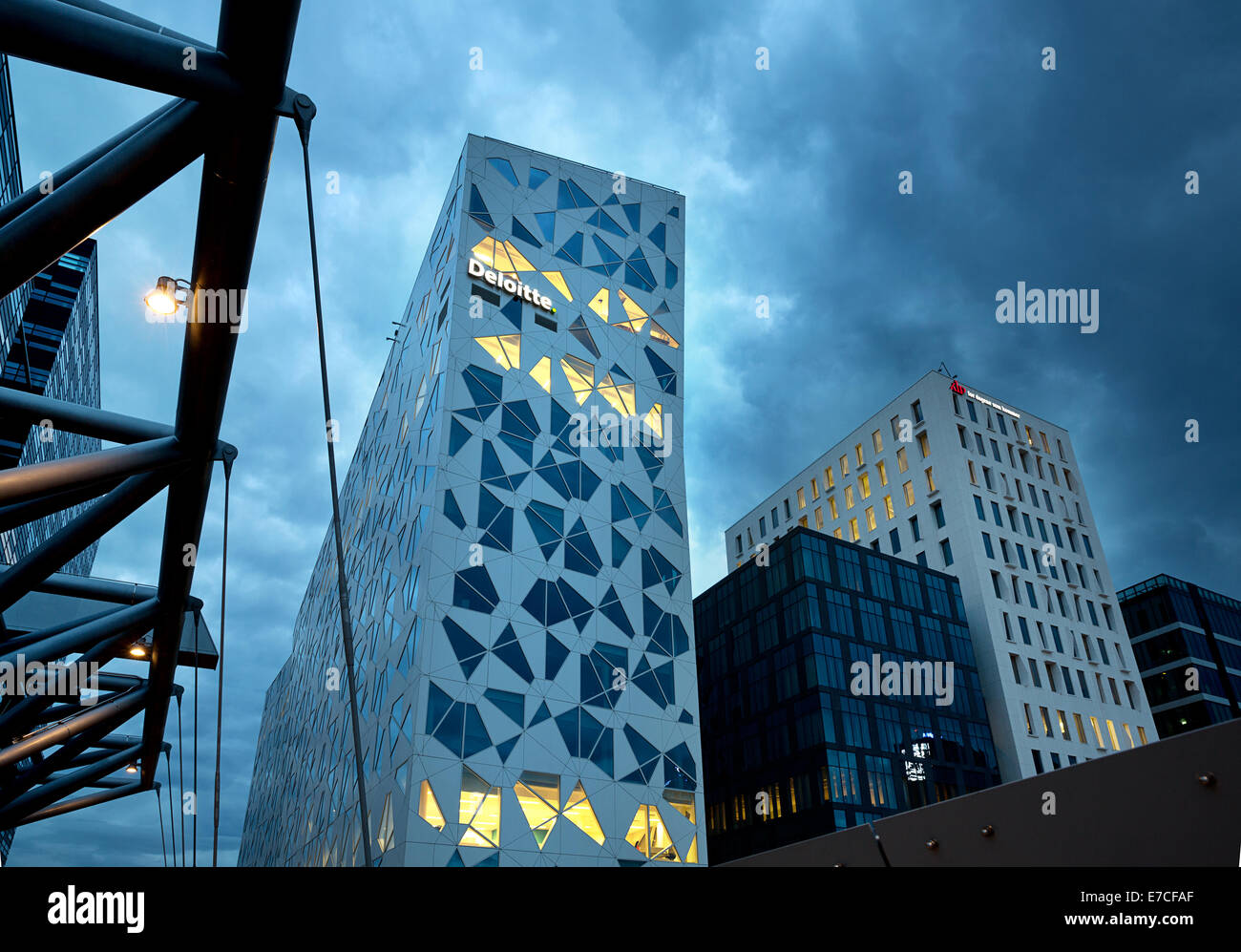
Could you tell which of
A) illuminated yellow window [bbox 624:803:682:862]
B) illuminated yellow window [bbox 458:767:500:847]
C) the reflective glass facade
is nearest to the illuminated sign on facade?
illuminated yellow window [bbox 624:803:682:862]

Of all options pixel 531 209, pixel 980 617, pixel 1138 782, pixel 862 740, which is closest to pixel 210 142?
pixel 1138 782

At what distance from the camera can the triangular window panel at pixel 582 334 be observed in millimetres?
41125

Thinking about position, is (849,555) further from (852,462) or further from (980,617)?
(852,462)

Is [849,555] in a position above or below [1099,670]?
above

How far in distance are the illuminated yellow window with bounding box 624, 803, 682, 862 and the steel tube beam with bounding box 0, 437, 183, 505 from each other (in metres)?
27.1

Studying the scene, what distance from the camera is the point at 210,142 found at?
228 inches

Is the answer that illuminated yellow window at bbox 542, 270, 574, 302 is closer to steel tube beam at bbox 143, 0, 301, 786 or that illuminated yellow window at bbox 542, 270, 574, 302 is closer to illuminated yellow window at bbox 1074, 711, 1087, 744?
steel tube beam at bbox 143, 0, 301, 786

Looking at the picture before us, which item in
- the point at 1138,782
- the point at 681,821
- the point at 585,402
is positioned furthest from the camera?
the point at 585,402

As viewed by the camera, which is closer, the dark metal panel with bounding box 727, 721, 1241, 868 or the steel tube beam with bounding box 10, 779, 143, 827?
the dark metal panel with bounding box 727, 721, 1241, 868

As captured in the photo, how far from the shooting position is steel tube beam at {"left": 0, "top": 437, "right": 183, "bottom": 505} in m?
7.61

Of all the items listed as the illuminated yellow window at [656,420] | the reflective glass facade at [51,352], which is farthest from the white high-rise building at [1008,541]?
the reflective glass facade at [51,352]

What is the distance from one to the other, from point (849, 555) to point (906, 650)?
8501 millimetres

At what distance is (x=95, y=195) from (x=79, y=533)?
21.9 ft

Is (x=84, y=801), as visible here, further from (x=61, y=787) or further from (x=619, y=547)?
(x=619, y=547)
